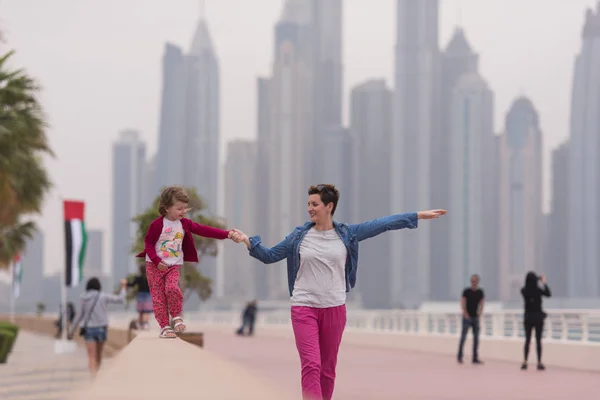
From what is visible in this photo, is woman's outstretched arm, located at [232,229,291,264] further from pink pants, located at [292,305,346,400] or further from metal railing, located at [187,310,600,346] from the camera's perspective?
metal railing, located at [187,310,600,346]

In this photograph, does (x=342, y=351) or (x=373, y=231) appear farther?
(x=342, y=351)

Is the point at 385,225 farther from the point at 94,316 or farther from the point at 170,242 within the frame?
the point at 94,316

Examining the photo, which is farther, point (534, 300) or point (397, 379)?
point (534, 300)

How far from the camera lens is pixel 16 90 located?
24.7 meters

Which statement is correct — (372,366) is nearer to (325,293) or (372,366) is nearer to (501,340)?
(501,340)

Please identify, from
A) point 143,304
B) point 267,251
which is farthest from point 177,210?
point 143,304

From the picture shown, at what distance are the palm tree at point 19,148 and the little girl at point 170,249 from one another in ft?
50.2

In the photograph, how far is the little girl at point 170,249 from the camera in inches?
337

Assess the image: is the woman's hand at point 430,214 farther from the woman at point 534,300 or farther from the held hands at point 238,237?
the woman at point 534,300

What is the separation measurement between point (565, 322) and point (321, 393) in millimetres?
A: 15760

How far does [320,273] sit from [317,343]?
47cm

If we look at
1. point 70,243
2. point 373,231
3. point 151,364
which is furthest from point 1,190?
point 151,364

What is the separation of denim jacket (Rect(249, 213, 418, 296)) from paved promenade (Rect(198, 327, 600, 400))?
239 inches

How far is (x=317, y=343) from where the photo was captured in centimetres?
802
